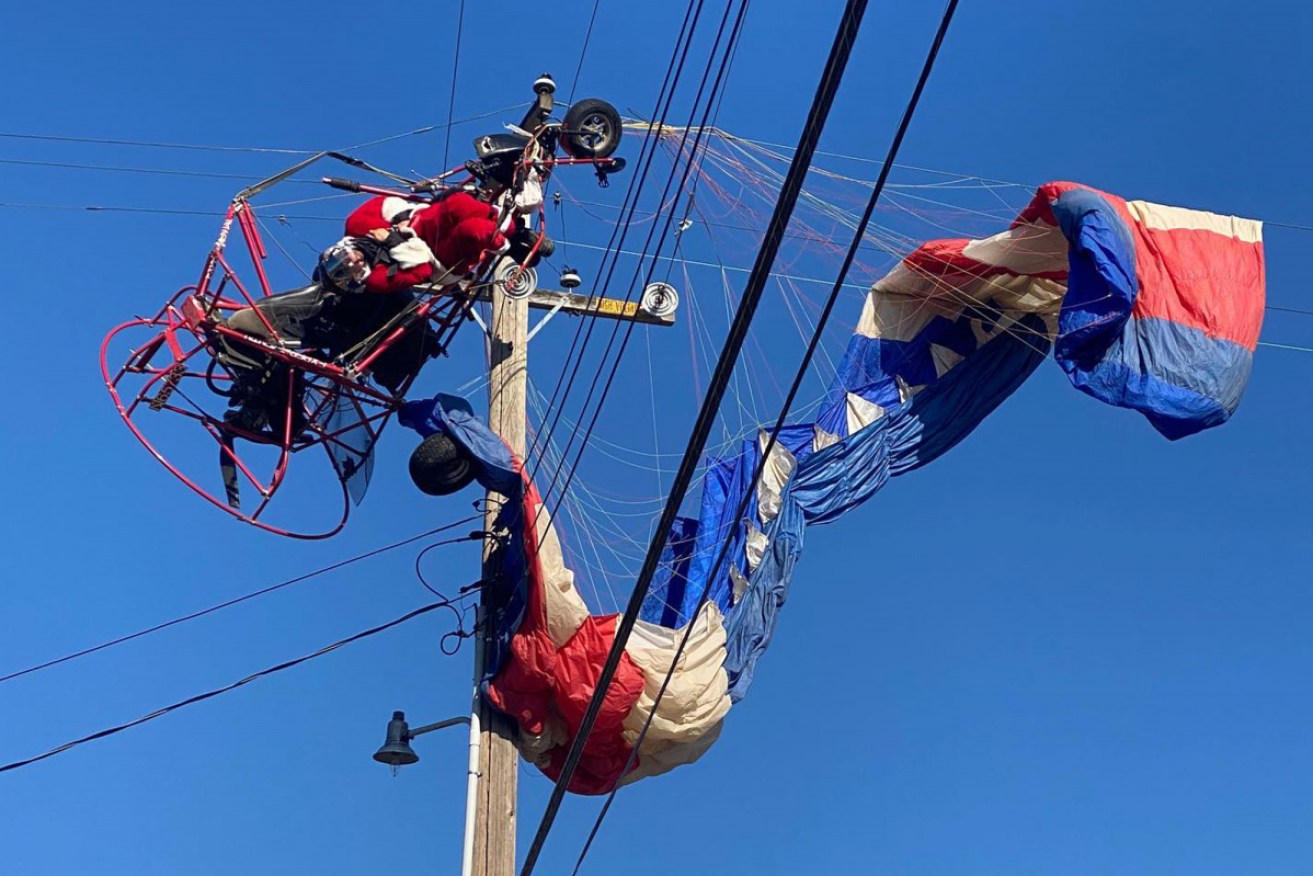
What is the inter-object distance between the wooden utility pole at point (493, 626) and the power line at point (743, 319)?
0.53 meters

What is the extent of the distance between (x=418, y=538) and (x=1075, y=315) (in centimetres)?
476

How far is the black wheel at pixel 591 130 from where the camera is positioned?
11242 millimetres

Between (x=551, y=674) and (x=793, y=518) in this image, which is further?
(x=793, y=518)

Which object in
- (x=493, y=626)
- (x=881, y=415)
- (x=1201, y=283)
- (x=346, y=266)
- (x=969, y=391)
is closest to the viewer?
(x=346, y=266)

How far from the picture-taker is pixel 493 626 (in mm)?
11320

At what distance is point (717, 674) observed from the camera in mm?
11453

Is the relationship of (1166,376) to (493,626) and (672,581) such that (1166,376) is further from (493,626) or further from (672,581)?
(493,626)

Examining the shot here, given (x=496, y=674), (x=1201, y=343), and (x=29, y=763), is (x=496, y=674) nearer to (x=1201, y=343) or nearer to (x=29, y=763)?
(x=29, y=763)

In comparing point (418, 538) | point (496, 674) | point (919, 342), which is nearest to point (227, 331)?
point (418, 538)

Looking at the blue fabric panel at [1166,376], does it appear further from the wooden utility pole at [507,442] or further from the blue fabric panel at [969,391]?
the wooden utility pole at [507,442]

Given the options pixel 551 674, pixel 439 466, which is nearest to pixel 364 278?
pixel 439 466

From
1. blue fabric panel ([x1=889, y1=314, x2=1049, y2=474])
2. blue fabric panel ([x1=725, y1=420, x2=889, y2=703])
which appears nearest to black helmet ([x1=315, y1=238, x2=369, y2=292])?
blue fabric panel ([x1=725, y1=420, x2=889, y2=703])

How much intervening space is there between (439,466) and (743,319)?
4048mm

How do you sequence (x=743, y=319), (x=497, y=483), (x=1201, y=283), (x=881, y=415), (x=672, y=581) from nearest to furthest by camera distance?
(x=743, y=319), (x=497, y=483), (x=1201, y=283), (x=672, y=581), (x=881, y=415)
